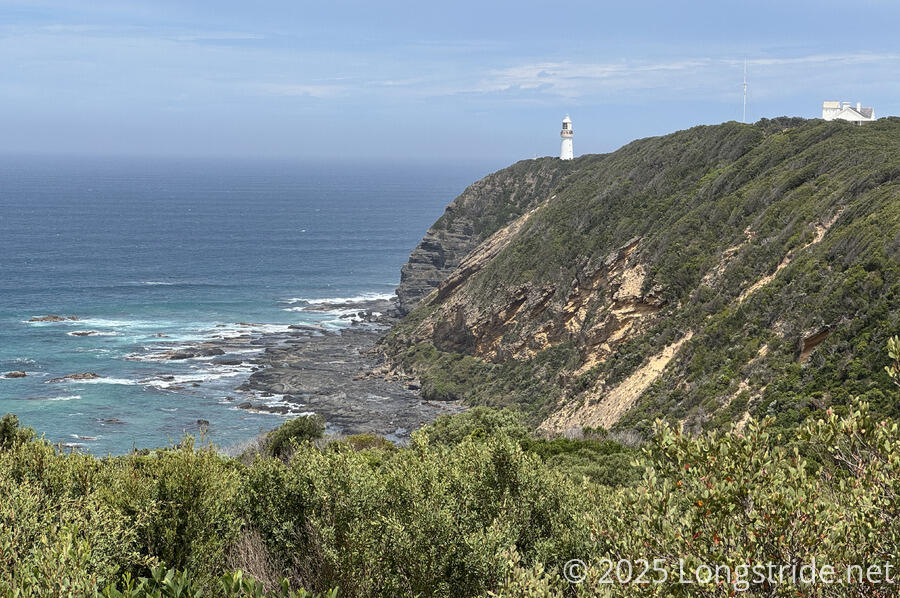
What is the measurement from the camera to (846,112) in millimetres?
68312

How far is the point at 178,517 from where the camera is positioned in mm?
13914

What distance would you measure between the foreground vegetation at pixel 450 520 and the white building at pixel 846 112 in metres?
61.8

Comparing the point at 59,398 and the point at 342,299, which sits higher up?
the point at 342,299

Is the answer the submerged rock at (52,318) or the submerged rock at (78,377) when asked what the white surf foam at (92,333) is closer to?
the submerged rock at (52,318)

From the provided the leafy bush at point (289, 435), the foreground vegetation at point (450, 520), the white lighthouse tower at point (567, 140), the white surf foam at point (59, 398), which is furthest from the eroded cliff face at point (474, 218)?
the foreground vegetation at point (450, 520)

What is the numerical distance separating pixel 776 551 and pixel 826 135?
58347mm

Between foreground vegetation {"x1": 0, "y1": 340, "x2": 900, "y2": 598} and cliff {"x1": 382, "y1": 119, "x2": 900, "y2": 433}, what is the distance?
19.8m

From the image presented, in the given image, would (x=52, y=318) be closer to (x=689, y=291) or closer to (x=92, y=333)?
(x=92, y=333)

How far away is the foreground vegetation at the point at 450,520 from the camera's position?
356 inches

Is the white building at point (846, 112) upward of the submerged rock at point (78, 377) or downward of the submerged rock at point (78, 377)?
upward

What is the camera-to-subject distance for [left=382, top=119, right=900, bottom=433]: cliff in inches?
1452

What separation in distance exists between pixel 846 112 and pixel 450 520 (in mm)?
66910

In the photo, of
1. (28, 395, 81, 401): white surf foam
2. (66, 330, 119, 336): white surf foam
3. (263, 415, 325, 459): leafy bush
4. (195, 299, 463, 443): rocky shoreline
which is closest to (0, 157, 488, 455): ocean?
(28, 395, 81, 401): white surf foam

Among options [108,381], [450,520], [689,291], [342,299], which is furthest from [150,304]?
Result: [450,520]
